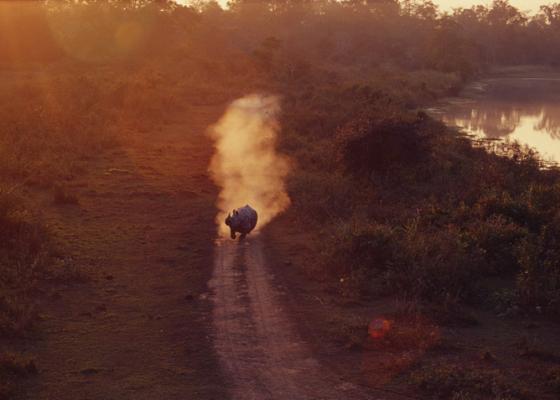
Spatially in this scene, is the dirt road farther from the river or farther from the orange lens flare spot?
the river

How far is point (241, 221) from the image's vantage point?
15992 millimetres

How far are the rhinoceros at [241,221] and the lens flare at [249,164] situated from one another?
97cm

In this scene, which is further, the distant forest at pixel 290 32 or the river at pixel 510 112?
the distant forest at pixel 290 32

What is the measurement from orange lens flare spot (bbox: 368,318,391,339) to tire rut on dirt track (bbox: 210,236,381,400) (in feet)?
4.04

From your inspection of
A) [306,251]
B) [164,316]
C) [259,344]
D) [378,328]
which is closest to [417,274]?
[378,328]

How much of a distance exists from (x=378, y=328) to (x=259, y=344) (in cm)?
211

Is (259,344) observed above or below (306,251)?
below

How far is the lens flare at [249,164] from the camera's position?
19906 millimetres

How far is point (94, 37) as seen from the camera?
6944 centimetres

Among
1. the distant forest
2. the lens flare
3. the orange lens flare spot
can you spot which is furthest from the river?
the orange lens flare spot

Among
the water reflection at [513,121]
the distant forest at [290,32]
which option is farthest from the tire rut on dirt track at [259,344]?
the distant forest at [290,32]

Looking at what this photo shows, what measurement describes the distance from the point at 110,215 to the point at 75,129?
37.4ft

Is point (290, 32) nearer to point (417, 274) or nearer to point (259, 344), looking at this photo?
point (417, 274)

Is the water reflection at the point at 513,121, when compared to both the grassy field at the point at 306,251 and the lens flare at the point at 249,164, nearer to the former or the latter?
the grassy field at the point at 306,251
